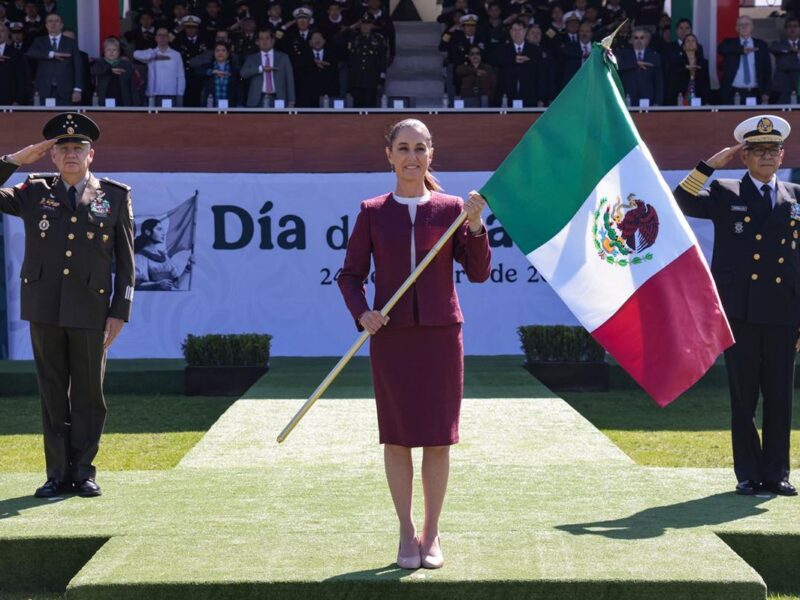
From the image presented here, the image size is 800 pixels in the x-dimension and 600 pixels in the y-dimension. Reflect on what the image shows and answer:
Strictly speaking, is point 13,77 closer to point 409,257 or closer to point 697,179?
point 697,179

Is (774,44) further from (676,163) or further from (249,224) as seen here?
(249,224)

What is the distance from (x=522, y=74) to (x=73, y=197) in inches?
463

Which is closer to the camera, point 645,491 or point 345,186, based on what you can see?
point 645,491

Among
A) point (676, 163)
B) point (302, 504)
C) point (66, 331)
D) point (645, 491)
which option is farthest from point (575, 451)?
point (676, 163)

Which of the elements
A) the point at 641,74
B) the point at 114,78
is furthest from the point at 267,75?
the point at 641,74

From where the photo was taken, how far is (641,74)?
1795 centimetres

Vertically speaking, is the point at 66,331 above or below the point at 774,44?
below

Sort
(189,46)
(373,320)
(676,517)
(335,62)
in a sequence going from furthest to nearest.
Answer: (189,46)
(335,62)
(676,517)
(373,320)

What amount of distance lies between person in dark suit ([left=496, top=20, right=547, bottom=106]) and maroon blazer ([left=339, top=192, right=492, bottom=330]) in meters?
12.9

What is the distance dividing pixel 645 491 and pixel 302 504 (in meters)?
1.77

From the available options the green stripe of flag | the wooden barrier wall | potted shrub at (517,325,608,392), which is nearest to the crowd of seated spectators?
the wooden barrier wall

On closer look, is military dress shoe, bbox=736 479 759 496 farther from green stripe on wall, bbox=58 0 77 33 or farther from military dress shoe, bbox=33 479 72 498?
green stripe on wall, bbox=58 0 77 33

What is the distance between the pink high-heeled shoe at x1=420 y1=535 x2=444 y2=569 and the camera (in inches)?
206

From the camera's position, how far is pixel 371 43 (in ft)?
61.2
